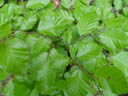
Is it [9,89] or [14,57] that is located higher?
[14,57]

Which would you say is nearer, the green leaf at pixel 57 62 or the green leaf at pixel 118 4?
the green leaf at pixel 57 62

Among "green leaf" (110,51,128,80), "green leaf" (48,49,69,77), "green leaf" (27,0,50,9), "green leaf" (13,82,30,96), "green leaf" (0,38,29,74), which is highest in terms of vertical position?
"green leaf" (27,0,50,9)

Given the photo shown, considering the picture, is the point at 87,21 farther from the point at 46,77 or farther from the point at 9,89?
the point at 9,89

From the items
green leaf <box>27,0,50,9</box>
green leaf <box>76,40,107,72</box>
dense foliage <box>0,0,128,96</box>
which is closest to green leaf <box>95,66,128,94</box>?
dense foliage <box>0,0,128,96</box>

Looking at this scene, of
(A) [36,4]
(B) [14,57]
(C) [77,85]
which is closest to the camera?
(B) [14,57]

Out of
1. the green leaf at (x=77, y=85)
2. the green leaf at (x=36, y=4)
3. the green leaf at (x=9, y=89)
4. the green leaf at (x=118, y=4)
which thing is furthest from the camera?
the green leaf at (x=118, y=4)

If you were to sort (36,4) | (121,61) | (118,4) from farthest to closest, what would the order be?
(118,4)
(36,4)
(121,61)

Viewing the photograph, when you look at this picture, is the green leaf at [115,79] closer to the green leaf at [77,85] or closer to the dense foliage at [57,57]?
the dense foliage at [57,57]

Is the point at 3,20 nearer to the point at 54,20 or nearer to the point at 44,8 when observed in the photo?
the point at 54,20

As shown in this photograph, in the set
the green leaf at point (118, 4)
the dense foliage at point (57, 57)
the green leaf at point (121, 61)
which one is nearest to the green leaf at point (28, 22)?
the dense foliage at point (57, 57)

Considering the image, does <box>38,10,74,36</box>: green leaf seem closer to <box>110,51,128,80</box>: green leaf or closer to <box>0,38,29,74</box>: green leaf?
<box>0,38,29,74</box>: green leaf

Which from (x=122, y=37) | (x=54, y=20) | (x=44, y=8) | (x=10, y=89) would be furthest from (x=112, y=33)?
(x=10, y=89)

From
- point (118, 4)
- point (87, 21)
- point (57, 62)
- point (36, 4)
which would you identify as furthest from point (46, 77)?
point (118, 4)
